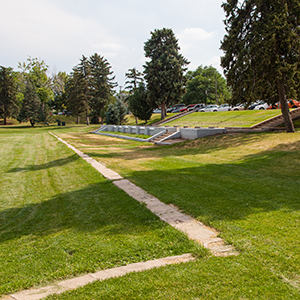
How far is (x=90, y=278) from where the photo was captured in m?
3.06

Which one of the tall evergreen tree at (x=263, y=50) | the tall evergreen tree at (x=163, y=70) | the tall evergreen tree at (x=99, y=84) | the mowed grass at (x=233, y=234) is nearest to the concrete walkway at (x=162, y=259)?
the mowed grass at (x=233, y=234)

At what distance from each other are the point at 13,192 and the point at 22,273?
4859mm

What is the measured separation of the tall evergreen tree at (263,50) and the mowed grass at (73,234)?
14.0 m

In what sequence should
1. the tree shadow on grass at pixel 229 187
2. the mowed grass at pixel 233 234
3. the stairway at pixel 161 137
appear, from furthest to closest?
the stairway at pixel 161 137 → the tree shadow on grass at pixel 229 187 → the mowed grass at pixel 233 234

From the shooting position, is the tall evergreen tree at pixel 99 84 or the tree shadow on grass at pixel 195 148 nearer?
the tree shadow on grass at pixel 195 148

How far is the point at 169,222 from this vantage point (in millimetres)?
4586

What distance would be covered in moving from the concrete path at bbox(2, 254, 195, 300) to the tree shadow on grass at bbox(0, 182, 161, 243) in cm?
Result: 102

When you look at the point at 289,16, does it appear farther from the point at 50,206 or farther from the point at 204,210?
the point at 50,206

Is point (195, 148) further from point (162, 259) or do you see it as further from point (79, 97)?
point (79, 97)

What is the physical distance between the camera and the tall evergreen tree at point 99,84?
59875 mm

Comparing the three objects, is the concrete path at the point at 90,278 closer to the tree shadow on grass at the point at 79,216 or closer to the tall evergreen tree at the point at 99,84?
the tree shadow on grass at the point at 79,216

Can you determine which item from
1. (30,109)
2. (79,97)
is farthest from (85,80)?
(30,109)

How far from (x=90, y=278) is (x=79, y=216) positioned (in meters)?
2.33

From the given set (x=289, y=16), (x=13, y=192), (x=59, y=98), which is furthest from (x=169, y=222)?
(x=59, y=98)
